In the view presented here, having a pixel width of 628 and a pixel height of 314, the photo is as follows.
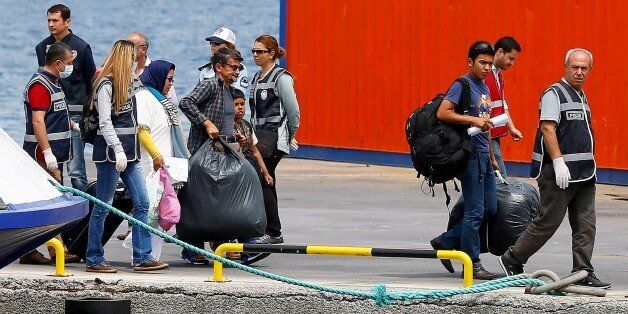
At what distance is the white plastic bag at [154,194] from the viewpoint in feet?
37.3

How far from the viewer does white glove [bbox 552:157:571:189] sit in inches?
412

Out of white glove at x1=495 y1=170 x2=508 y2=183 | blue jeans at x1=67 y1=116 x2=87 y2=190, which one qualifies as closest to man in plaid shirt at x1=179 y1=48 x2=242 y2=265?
blue jeans at x1=67 y1=116 x2=87 y2=190

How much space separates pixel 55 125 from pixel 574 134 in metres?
3.84

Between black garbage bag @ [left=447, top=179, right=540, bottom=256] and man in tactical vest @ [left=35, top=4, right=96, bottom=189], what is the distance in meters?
3.13

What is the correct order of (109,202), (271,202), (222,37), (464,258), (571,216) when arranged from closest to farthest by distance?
(464,258) → (571,216) → (109,202) → (271,202) → (222,37)

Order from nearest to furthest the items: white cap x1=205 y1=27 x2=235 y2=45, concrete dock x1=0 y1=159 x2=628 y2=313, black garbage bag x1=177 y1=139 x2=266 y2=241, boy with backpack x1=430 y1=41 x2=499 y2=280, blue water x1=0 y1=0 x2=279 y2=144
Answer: concrete dock x1=0 y1=159 x2=628 y2=313 < boy with backpack x1=430 y1=41 x2=499 y2=280 < black garbage bag x1=177 y1=139 x2=266 y2=241 < white cap x1=205 y1=27 x2=235 y2=45 < blue water x1=0 y1=0 x2=279 y2=144

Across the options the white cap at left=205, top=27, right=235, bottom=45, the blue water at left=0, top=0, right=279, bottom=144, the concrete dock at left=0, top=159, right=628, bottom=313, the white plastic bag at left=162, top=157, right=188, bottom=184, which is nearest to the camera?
the concrete dock at left=0, top=159, right=628, bottom=313

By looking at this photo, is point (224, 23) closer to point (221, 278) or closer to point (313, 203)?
point (313, 203)

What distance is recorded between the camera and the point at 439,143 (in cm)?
1095

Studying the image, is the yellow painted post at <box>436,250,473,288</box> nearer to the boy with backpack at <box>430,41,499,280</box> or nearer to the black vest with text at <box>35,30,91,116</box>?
the boy with backpack at <box>430,41,499,280</box>

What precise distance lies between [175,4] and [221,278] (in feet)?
353

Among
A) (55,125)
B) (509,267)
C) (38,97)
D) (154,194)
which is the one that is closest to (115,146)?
(154,194)

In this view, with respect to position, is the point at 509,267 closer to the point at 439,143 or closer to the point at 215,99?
the point at 439,143

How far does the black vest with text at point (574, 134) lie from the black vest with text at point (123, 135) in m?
2.83
